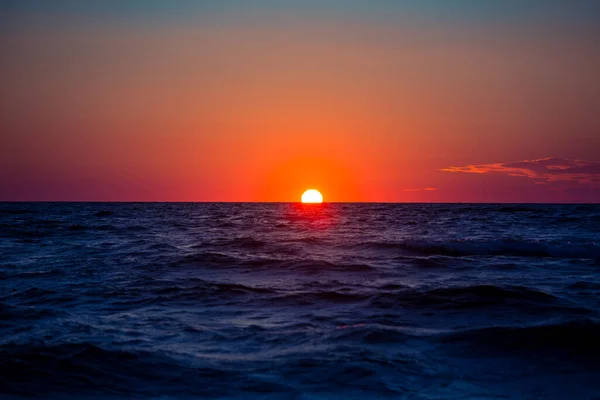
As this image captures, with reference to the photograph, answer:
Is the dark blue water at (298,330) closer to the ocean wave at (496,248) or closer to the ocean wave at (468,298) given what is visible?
the ocean wave at (468,298)

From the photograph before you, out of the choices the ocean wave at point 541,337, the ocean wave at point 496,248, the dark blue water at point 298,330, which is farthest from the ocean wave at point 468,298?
Result: the ocean wave at point 496,248

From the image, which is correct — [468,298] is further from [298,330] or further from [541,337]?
[298,330]

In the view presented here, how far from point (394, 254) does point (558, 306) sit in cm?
855

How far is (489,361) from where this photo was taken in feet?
19.7

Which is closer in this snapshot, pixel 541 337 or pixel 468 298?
pixel 541 337

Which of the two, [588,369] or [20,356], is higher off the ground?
[20,356]

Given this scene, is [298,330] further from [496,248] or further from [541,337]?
[496,248]

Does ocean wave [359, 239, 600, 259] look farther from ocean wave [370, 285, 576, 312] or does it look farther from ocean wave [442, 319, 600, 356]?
ocean wave [442, 319, 600, 356]

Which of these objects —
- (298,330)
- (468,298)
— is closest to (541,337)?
(468,298)

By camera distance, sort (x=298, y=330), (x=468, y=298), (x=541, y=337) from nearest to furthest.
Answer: (x=541, y=337)
(x=298, y=330)
(x=468, y=298)

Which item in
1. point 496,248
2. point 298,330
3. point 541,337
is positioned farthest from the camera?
point 496,248

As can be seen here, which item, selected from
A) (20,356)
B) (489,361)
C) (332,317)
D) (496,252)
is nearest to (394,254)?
(496,252)

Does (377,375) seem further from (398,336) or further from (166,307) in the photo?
(166,307)

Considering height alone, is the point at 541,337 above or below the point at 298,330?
below
